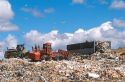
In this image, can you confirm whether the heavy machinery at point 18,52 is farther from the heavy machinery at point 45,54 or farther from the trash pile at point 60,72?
the trash pile at point 60,72

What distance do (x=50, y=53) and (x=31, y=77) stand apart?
12672 millimetres

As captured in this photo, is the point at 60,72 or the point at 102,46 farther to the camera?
the point at 102,46

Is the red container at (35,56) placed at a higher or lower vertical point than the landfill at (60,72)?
higher

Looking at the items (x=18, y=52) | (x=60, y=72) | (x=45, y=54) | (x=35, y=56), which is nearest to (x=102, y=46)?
(x=18, y=52)

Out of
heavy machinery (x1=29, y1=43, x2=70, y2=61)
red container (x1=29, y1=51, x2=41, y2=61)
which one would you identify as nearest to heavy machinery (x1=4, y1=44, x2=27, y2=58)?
heavy machinery (x1=29, y1=43, x2=70, y2=61)

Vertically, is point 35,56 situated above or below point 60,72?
above

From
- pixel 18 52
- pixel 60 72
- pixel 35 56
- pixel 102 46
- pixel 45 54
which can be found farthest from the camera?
pixel 18 52

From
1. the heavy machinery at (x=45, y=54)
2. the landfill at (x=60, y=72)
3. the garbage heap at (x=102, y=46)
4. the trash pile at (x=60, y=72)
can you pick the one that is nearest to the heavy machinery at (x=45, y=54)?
the heavy machinery at (x=45, y=54)

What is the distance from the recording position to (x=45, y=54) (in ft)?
147

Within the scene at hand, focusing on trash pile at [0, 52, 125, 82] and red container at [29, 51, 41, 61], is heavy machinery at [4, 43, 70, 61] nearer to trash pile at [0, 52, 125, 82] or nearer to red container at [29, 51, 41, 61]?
red container at [29, 51, 41, 61]

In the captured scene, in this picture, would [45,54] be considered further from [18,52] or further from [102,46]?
[102,46]

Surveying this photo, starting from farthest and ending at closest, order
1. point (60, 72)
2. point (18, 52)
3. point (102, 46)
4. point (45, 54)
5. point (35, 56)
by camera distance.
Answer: point (18, 52)
point (102, 46)
point (45, 54)
point (35, 56)
point (60, 72)

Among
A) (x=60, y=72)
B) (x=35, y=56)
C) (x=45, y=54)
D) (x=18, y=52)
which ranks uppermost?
(x=18, y=52)

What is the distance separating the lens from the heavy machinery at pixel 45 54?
141ft
